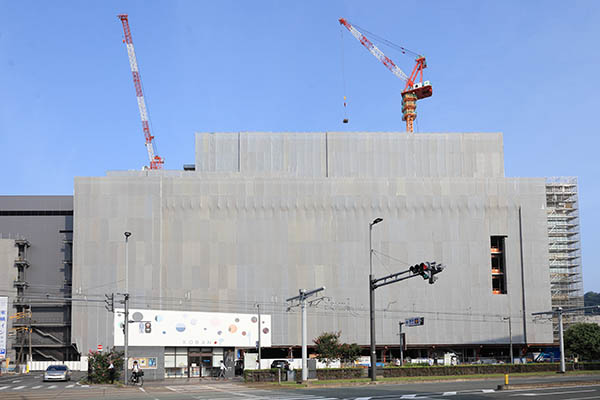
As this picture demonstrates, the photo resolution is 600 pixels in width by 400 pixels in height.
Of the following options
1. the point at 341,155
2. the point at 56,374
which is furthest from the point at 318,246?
the point at 56,374

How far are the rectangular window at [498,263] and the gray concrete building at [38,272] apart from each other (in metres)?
72.1

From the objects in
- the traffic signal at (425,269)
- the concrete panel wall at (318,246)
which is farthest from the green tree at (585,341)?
the traffic signal at (425,269)

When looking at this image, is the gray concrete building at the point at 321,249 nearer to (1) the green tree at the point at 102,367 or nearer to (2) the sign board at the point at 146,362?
(2) the sign board at the point at 146,362

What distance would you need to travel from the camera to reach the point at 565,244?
131500mm

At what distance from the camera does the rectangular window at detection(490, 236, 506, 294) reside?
348ft

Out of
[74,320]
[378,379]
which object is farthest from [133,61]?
[378,379]

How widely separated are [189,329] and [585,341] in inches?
2180

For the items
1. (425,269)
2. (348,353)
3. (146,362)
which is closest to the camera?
(425,269)

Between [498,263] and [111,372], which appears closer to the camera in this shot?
[111,372]

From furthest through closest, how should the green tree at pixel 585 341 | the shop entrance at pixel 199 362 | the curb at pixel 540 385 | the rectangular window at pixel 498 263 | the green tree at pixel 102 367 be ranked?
the rectangular window at pixel 498 263
the green tree at pixel 585 341
the shop entrance at pixel 199 362
the green tree at pixel 102 367
the curb at pixel 540 385

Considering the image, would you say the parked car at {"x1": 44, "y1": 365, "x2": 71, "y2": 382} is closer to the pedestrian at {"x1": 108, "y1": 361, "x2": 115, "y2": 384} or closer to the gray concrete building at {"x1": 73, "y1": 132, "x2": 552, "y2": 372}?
the pedestrian at {"x1": 108, "y1": 361, "x2": 115, "y2": 384}

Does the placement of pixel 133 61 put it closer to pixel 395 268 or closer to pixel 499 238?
pixel 395 268

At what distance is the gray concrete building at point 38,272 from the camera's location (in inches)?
4269

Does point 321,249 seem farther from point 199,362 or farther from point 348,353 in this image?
point 199,362
